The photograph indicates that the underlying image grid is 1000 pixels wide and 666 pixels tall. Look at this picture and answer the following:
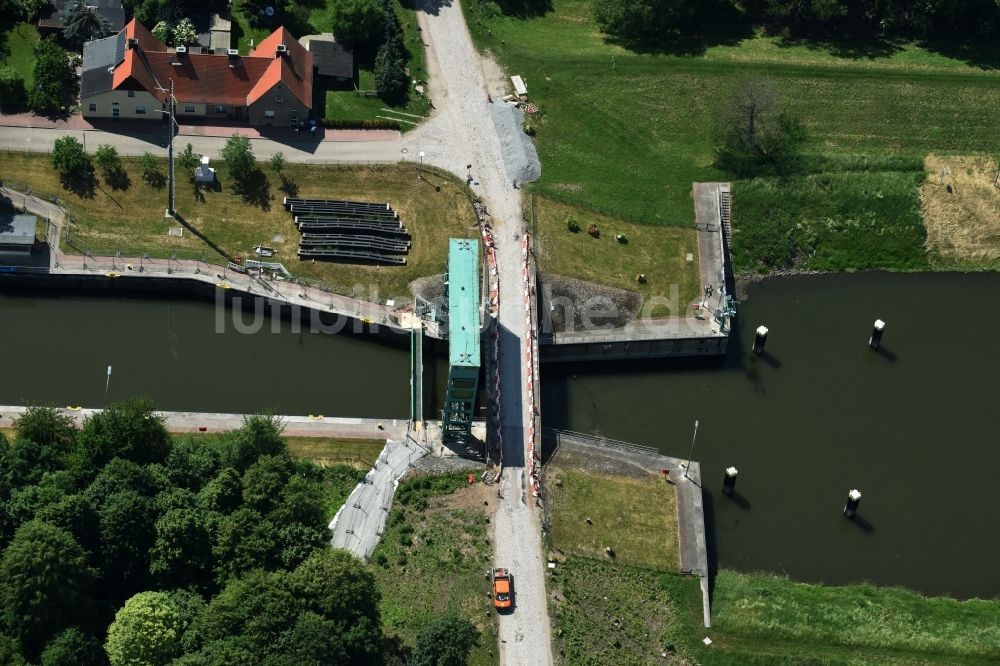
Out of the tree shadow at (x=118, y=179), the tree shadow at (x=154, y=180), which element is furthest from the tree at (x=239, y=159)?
the tree shadow at (x=118, y=179)

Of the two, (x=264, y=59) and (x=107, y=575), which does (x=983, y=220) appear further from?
(x=107, y=575)

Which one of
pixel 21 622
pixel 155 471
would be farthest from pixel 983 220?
pixel 21 622

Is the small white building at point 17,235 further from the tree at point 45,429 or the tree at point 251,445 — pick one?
the tree at point 251,445

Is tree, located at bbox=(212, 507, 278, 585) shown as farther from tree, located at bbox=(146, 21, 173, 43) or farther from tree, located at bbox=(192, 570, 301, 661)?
tree, located at bbox=(146, 21, 173, 43)

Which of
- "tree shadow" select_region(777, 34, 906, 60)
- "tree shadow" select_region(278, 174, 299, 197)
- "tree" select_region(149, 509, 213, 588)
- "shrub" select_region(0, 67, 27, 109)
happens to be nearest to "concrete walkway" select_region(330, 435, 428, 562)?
"tree" select_region(149, 509, 213, 588)

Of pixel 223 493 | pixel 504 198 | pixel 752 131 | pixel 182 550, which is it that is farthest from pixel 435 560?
pixel 752 131

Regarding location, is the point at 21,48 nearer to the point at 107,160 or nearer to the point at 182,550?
the point at 107,160

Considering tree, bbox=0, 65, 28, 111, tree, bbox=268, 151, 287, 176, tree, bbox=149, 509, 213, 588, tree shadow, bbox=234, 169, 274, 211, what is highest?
tree, bbox=0, 65, 28, 111
